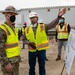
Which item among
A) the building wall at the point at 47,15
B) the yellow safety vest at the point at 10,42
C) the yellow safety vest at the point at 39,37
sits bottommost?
the building wall at the point at 47,15

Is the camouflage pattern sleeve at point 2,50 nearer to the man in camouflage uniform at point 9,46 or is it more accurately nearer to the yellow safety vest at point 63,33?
the man in camouflage uniform at point 9,46

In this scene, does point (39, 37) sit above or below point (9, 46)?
below

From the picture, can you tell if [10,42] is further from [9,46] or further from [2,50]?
[2,50]

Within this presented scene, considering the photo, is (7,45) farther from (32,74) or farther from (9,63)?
(32,74)

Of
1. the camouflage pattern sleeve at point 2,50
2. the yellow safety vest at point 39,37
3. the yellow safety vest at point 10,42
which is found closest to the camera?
the camouflage pattern sleeve at point 2,50

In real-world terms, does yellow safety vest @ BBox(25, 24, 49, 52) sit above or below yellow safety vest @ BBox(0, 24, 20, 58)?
below

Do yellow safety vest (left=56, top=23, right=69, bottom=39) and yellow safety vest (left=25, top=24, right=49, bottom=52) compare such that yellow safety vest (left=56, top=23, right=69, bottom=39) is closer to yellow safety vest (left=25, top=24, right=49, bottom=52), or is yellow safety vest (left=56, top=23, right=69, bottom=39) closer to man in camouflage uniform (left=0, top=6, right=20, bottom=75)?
yellow safety vest (left=25, top=24, right=49, bottom=52)

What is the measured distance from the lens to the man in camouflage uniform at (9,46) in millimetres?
4836

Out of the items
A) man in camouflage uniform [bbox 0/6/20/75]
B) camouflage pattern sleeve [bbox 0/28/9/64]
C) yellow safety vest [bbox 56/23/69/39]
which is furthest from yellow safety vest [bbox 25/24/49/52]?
yellow safety vest [bbox 56/23/69/39]

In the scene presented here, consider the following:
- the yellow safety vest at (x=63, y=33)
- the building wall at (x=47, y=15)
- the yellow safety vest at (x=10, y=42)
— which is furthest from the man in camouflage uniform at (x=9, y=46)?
the building wall at (x=47, y=15)

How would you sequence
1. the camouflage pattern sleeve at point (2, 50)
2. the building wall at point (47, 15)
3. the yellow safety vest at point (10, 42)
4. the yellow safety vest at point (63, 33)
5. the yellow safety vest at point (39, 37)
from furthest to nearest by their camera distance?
the building wall at point (47, 15) → the yellow safety vest at point (63, 33) → the yellow safety vest at point (39, 37) → the yellow safety vest at point (10, 42) → the camouflage pattern sleeve at point (2, 50)

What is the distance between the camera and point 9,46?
5039mm

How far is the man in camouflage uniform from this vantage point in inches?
190

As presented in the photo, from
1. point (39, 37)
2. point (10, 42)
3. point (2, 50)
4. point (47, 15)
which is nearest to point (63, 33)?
point (39, 37)
